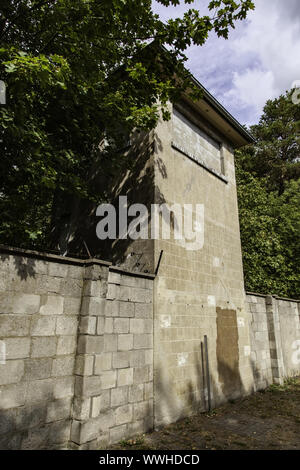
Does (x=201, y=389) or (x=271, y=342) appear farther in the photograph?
(x=271, y=342)

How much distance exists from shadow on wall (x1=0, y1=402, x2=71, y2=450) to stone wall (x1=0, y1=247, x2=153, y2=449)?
1 cm

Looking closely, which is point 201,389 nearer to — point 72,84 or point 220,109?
point 72,84

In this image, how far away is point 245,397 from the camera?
7.68 metres

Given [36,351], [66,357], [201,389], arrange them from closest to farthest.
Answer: [36,351] < [66,357] < [201,389]

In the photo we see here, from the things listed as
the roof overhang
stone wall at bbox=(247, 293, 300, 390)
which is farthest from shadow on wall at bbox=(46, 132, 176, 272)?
stone wall at bbox=(247, 293, 300, 390)

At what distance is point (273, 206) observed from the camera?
1742 centimetres

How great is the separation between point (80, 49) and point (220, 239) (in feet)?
19.6

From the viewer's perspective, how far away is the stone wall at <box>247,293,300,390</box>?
880cm

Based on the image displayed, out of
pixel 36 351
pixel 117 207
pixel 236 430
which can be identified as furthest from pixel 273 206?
pixel 36 351

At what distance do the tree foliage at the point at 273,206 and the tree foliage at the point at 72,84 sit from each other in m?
9.85

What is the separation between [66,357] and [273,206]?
53.9 ft

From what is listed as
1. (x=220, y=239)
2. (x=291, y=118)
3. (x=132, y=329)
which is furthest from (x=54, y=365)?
(x=291, y=118)

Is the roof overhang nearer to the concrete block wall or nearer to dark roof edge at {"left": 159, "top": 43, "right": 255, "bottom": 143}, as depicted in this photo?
dark roof edge at {"left": 159, "top": 43, "right": 255, "bottom": 143}
